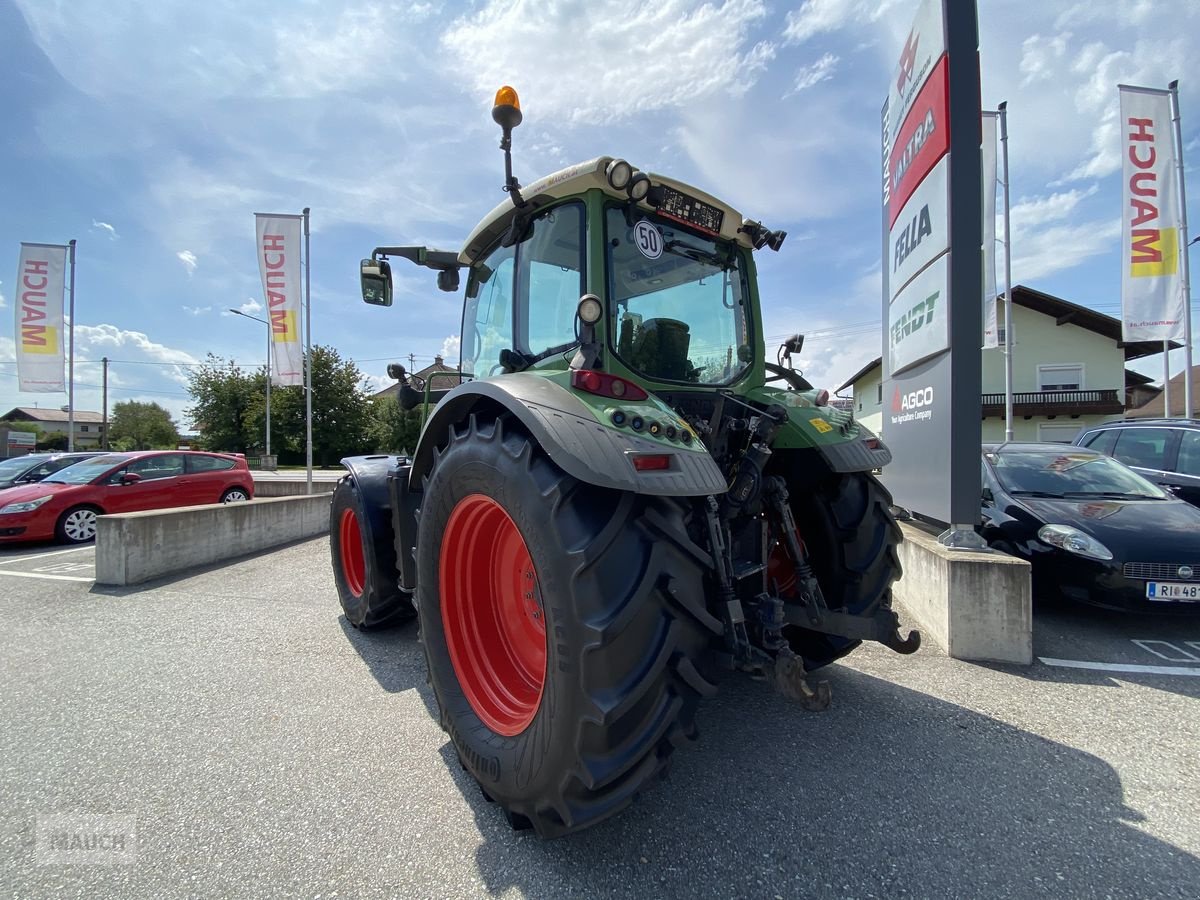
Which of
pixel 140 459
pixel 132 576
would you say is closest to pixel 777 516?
pixel 132 576

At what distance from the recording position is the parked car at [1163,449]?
5375 millimetres

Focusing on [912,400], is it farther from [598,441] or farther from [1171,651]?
[598,441]

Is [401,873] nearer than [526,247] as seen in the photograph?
Yes

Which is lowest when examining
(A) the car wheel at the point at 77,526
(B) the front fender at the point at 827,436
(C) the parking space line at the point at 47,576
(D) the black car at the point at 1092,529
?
(C) the parking space line at the point at 47,576

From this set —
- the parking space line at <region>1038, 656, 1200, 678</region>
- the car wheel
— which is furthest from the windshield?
the car wheel

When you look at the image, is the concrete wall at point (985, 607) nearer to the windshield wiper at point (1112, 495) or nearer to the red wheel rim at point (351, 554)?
the windshield wiper at point (1112, 495)

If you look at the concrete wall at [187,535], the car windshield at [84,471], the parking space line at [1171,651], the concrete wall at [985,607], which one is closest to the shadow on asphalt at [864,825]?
the concrete wall at [985,607]

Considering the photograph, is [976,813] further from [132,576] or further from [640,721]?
[132,576]

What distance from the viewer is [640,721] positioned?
4.83ft

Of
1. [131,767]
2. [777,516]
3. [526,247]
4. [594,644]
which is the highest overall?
[526,247]

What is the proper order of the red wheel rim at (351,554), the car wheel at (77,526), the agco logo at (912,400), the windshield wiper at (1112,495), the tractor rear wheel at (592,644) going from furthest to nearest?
1. the car wheel at (77,526)
2. the windshield wiper at (1112,495)
3. the agco logo at (912,400)
4. the red wheel rim at (351,554)
5. the tractor rear wheel at (592,644)

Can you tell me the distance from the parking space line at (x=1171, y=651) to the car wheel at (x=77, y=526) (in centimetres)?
1136

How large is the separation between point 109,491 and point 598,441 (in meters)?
9.75

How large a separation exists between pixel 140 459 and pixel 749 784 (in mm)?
10211
